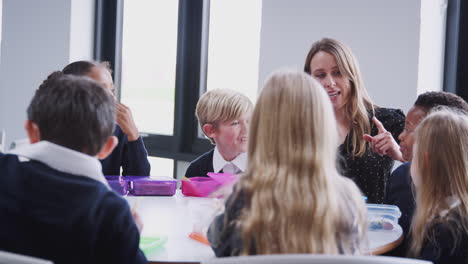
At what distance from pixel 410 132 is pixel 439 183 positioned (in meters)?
0.54

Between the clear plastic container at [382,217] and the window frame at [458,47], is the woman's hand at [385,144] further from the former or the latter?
the window frame at [458,47]

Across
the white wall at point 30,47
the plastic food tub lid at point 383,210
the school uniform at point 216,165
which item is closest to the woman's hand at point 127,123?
the school uniform at point 216,165

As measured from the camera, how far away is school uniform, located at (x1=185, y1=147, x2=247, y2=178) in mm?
2271

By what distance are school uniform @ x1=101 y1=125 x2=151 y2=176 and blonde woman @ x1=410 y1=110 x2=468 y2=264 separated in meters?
1.23

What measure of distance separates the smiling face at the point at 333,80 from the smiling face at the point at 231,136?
36 centimetres

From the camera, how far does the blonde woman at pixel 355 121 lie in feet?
7.01

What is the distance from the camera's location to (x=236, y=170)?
2268 mm

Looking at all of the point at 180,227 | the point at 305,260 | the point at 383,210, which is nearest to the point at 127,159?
the point at 180,227

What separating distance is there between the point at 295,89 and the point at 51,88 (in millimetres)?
571

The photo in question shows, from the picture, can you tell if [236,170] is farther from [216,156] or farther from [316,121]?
[316,121]

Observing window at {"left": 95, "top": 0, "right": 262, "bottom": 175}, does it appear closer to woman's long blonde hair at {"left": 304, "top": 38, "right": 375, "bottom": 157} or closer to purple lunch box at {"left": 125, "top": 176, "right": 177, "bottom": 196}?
woman's long blonde hair at {"left": 304, "top": 38, "right": 375, "bottom": 157}

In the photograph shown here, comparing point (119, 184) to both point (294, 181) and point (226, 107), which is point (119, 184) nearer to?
point (226, 107)

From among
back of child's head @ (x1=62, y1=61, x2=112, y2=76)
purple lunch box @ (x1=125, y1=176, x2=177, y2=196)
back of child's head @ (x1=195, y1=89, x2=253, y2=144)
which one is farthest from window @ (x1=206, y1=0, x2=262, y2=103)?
purple lunch box @ (x1=125, y1=176, x2=177, y2=196)

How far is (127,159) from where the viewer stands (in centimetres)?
238
